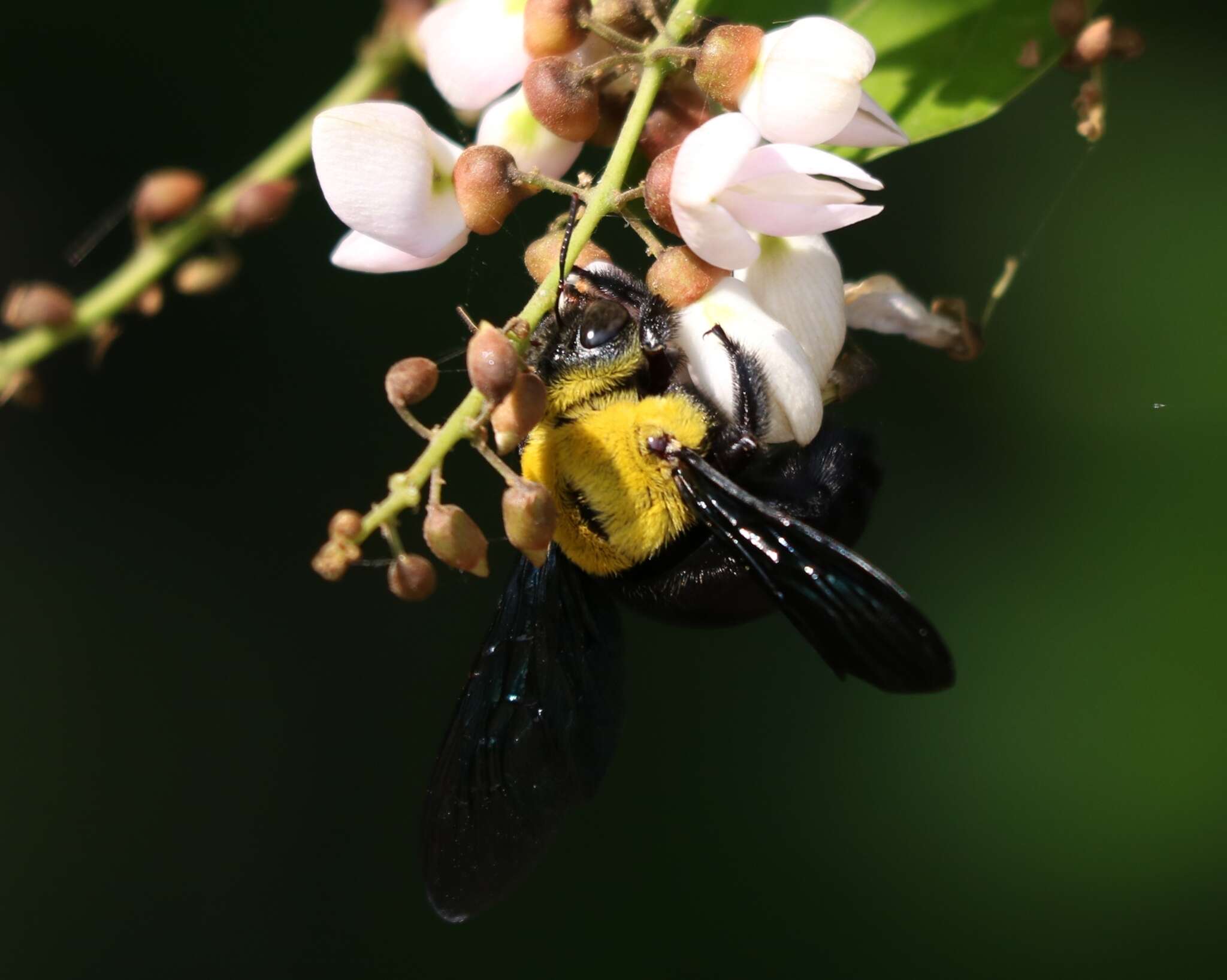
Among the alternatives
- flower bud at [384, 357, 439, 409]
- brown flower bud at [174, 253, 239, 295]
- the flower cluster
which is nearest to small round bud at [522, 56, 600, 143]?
the flower cluster

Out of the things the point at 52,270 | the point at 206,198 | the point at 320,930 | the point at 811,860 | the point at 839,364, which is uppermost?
the point at 206,198

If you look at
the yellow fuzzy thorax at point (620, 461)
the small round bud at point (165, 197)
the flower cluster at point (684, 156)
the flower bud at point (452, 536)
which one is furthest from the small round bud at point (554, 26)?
the small round bud at point (165, 197)

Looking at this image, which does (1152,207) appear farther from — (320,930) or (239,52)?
(320,930)

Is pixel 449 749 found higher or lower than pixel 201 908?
higher

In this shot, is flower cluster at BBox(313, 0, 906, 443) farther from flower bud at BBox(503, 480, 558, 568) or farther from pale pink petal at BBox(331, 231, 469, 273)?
flower bud at BBox(503, 480, 558, 568)

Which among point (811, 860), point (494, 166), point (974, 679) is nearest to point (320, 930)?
point (811, 860)

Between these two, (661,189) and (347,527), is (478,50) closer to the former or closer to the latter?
(661,189)

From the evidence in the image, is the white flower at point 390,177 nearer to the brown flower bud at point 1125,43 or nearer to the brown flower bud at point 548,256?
the brown flower bud at point 548,256
